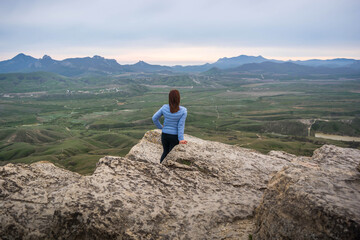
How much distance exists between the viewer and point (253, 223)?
9133mm

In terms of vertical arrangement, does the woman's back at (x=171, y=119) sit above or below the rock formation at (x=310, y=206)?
above

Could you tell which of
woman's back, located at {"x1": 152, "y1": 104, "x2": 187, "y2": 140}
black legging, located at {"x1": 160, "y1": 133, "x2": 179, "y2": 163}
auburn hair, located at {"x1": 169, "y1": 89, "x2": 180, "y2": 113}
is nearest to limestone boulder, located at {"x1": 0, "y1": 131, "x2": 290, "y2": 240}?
black legging, located at {"x1": 160, "y1": 133, "x2": 179, "y2": 163}

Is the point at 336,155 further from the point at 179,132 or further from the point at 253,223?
the point at 179,132

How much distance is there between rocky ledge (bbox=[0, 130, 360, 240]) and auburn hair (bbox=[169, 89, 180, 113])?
2706 millimetres

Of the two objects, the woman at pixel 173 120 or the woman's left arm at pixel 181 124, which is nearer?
the woman at pixel 173 120

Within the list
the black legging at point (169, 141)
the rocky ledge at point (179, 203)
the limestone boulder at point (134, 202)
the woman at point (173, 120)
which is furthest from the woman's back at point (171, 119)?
the rocky ledge at point (179, 203)

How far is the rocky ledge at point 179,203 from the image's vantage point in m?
6.96

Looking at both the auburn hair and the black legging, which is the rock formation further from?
the black legging

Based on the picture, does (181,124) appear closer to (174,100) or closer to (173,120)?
(173,120)

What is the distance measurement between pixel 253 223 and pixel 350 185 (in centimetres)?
349

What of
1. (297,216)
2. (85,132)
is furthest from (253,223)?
(85,132)

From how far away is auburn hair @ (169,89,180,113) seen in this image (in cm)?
1146

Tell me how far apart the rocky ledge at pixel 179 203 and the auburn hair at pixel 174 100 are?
107 inches

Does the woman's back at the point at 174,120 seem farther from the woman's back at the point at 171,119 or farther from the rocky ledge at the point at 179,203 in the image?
the rocky ledge at the point at 179,203
